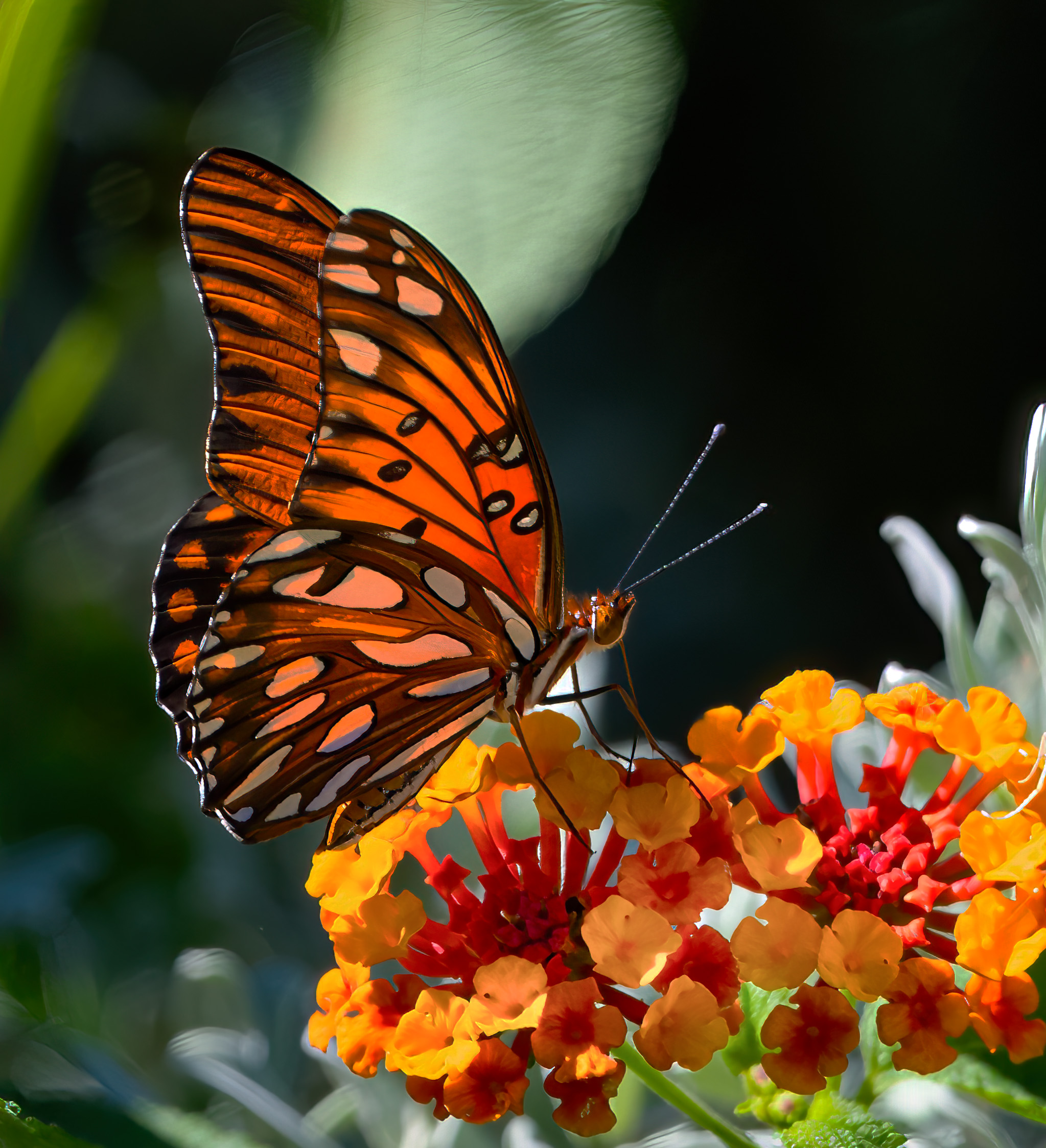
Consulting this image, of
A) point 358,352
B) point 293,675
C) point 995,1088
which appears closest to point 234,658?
point 293,675

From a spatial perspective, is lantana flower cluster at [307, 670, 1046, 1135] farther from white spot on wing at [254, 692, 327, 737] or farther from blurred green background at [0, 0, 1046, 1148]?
blurred green background at [0, 0, 1046, 1148]

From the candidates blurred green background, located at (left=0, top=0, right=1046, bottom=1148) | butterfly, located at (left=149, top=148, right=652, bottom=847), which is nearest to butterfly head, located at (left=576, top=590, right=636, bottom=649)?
butterfly, located at (left=149, top=148, right=652, bottom=847)

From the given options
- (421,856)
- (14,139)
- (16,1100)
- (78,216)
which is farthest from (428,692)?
(78,216)

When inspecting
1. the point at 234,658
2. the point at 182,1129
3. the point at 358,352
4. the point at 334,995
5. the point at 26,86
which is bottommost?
the point at 182,1129

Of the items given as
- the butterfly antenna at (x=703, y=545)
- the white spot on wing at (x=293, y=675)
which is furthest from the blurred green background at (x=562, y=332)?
the white spot on wing at (x=293, y=675)

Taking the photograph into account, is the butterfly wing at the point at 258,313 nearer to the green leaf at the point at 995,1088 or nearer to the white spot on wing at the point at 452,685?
the white spot on wing at the point at 452,685

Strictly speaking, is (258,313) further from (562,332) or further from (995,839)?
(562,332)
